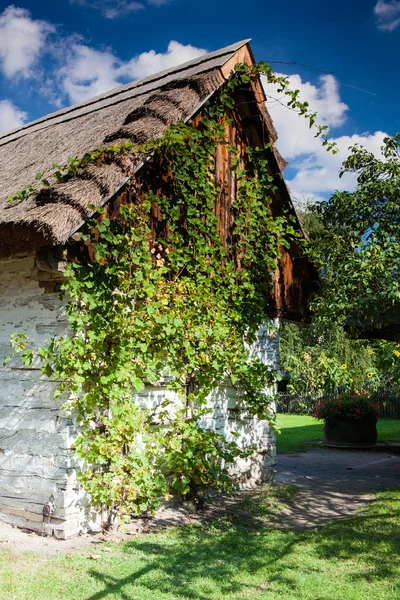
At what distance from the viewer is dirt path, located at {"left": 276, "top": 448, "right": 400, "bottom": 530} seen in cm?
560

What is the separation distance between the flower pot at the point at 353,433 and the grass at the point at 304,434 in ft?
2.22

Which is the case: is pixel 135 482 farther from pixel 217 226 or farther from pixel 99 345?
pixel 217 226

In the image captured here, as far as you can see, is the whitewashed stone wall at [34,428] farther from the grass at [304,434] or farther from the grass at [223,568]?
the grass at [304,434]

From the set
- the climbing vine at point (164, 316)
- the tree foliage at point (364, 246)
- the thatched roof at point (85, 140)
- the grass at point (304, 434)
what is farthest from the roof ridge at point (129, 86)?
the grass at point (304, 434)

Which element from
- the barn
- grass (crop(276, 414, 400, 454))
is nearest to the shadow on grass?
the barn

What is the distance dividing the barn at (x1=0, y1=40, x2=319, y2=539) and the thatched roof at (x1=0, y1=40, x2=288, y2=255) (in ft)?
0.04

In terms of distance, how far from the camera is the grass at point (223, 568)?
133 inches

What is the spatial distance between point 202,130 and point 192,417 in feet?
11.0

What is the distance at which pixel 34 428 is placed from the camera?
4699 mm

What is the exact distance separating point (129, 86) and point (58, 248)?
4.58 m

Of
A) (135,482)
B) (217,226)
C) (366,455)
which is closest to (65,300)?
(135,482)

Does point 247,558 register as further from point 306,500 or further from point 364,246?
point 364,246

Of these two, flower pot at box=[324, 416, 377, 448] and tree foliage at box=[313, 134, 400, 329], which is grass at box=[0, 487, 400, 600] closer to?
tree foliage at box=[313, 134, 400, 329]

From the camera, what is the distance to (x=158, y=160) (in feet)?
18.1
